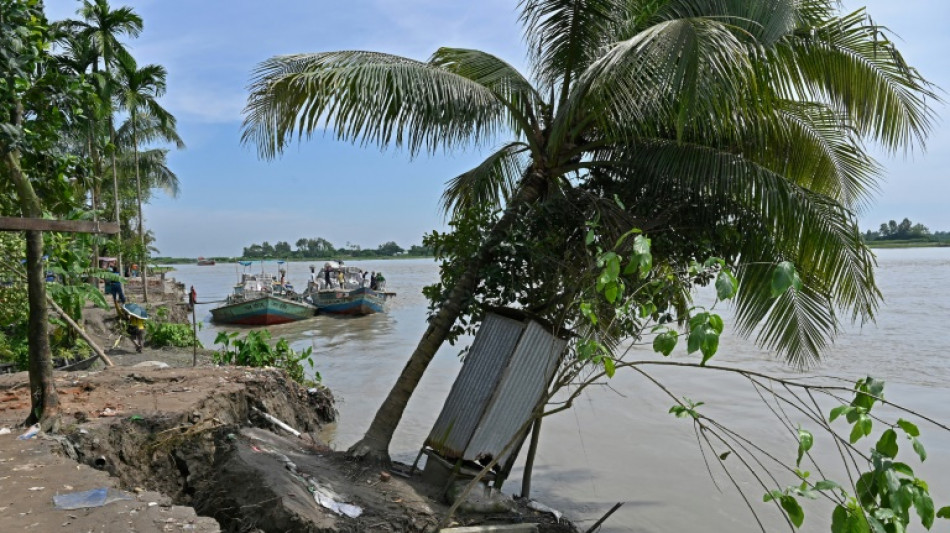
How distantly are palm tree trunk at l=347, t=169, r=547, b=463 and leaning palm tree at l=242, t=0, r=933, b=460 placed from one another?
15mm

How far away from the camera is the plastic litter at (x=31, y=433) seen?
5.70 m

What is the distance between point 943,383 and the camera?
48.5ft

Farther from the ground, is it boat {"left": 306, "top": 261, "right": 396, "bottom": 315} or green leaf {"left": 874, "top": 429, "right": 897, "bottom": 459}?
green leaf {"left": 874, "top": 429, "right": 897, "bottom": 459}

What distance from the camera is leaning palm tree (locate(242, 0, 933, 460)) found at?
5.66 metres

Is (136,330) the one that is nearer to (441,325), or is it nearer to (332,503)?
(441,325)

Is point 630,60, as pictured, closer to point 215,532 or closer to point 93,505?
point 215,532

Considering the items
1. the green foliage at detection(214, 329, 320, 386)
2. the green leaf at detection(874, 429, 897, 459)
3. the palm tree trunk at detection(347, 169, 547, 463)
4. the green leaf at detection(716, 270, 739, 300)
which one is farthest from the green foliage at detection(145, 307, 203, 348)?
the green leaf at detection(874, 429, 897, 459)

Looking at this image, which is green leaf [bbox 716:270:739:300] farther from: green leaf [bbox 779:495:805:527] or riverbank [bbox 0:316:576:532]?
riverbank [bbox 0:316:576:532]

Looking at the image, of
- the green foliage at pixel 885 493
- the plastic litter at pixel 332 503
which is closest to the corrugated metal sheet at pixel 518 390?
the plastic litter at pixel 332 503

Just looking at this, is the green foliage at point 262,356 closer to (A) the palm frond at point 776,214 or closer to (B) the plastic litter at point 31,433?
(B) the plastic litter at point 31,433

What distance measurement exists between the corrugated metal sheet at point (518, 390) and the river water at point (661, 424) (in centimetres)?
131

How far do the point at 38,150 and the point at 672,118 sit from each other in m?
5.33

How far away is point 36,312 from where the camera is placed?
5758 millimetres

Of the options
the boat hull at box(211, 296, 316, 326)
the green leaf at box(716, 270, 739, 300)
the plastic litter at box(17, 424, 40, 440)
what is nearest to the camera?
the green leaf at box(716, 270, 739, 300)
